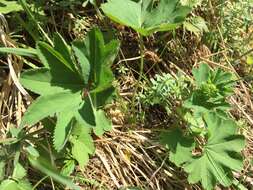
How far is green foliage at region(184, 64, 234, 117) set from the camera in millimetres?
1770

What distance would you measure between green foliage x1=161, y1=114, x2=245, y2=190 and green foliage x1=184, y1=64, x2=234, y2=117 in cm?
4

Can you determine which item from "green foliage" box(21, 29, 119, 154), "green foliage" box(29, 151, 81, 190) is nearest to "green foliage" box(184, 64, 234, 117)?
"green foliage" box(21, 29, 119, 154)

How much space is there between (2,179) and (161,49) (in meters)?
0.83

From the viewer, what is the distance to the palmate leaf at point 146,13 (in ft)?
5.41

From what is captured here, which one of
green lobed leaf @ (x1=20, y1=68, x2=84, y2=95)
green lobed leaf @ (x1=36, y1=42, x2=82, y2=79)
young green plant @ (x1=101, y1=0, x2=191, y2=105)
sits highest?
young green plant @ (x1=101, y1=0, x2=191, y2=105)

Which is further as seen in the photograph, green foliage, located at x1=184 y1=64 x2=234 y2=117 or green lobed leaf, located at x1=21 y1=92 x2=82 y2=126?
green foliage, located at x1=184 y1=64 x2=234 y2=117

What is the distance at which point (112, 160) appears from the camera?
177cm

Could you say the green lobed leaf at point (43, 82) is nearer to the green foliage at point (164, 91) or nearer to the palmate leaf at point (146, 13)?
the palmate leaf at point (146, 13)

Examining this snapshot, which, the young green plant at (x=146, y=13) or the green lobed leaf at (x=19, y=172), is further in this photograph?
the young green plant at (x=146, y=13)

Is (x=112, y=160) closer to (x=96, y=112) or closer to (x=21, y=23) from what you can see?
(x=96, y=112)

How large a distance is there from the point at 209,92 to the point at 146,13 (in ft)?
1.11

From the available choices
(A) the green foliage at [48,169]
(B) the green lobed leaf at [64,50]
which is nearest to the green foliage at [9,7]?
(B) the green lobed leaf at [64,50]

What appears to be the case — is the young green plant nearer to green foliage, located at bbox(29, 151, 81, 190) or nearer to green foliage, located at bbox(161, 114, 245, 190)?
green foliage, located at bbox(161, 114, 245, 190)

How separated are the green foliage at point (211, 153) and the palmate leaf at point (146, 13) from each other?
0.35 meters
